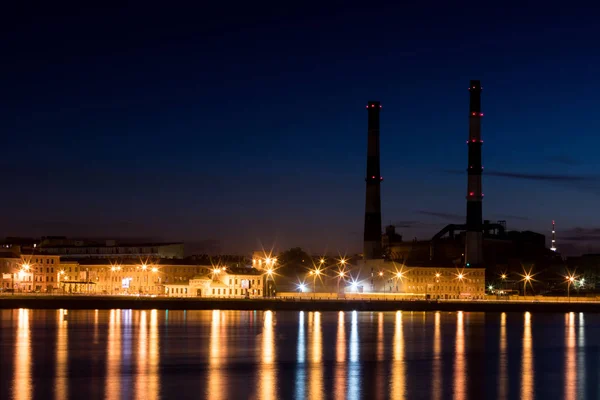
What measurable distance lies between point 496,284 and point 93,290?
3423 cm

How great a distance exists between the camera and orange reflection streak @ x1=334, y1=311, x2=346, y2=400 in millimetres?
29781

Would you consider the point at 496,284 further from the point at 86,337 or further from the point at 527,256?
the point at 86,337

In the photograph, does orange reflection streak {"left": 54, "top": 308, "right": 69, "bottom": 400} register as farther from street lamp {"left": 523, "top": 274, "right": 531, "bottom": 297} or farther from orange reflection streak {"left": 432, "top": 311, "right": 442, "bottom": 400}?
street lamp {"left": 523, "top": 274, "right": 531, "bottom": 297}

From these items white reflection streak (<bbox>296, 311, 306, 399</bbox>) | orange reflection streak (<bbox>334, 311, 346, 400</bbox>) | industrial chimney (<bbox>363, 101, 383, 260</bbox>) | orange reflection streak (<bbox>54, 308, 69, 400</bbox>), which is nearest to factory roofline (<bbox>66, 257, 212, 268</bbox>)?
industrial chimney (<bbox>363, 101, 383, 260</bbox>)

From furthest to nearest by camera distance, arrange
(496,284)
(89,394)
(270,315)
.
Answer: (496,284), (270,315), (89,394)

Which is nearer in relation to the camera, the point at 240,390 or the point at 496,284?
the point at 240,390

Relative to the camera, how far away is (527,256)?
101 m

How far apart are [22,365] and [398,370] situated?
1203 cm

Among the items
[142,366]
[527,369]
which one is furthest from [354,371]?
[142,366]

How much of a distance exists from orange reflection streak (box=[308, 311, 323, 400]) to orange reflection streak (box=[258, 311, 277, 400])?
1.07 meters

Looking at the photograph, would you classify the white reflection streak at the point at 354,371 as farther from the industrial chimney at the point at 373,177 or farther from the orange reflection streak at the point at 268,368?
the industrial chimney at the point at 373,177

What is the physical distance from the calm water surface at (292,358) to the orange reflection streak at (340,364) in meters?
0.04

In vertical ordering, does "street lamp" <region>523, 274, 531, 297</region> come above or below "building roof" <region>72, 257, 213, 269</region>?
below

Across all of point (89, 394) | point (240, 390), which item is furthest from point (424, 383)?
point (89, 394)
